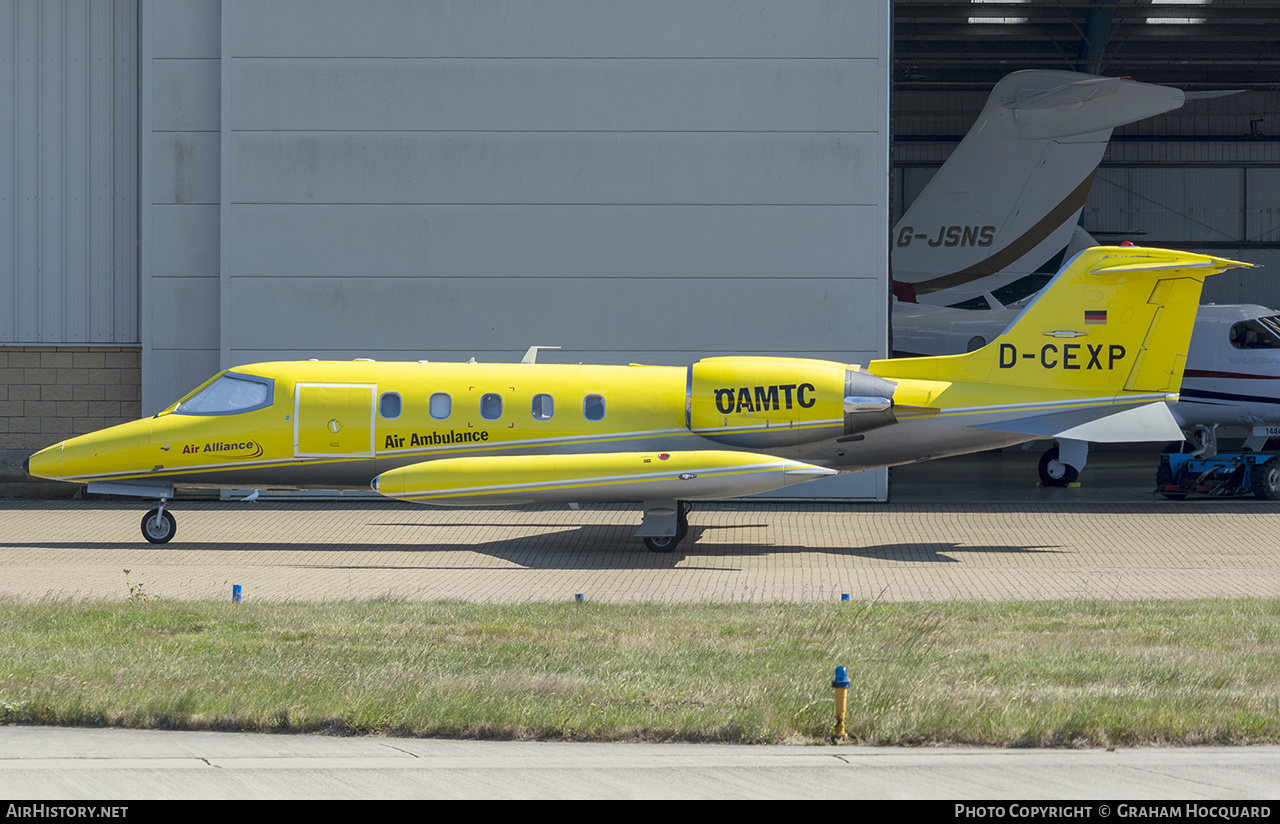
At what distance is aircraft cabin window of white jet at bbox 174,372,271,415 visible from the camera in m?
17.4

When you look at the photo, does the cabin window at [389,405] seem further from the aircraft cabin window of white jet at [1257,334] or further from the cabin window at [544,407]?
the aircraft cabin window of white jet at [1257,334]

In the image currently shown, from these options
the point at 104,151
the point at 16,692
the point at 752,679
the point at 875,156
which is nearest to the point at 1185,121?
the point at 875,156

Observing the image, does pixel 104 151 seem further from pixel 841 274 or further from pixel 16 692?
pixel 16 692

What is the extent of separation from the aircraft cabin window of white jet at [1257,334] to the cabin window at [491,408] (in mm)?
15714

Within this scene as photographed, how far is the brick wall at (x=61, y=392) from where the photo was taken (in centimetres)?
2380

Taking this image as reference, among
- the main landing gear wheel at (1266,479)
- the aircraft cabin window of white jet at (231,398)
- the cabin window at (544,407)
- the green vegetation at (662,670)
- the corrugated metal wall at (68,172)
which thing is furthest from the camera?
the corrugated metal wall at (68,172)

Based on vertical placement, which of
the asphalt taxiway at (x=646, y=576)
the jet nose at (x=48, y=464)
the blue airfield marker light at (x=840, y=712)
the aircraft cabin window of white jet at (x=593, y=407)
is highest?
the aircraft cabin window of white jet at (x=593, y=407)

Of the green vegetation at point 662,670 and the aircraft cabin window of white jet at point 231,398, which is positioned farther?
the aircraft cabin window of white jet at point 231,398

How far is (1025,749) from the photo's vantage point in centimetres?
739

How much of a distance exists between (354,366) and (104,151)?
9.53 meters

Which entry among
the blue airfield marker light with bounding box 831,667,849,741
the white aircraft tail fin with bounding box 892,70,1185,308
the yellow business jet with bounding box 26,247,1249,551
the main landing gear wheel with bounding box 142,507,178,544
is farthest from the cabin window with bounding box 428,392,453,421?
the white aircraft tail fin with bounding box 892,70,1185,308

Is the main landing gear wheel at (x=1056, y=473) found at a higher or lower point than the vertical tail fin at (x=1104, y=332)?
lower

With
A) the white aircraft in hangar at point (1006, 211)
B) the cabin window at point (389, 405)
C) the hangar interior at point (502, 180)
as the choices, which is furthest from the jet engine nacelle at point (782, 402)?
the white aircraft in hangar at point (1006, 211)

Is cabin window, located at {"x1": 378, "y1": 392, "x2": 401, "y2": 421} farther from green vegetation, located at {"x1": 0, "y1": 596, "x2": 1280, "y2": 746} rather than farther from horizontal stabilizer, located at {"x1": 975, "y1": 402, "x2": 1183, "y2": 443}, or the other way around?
horizontal stabilizer, located at {"x1": 975, "y1": 402, "x2": 1183, "y2": 443}
